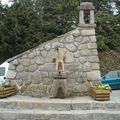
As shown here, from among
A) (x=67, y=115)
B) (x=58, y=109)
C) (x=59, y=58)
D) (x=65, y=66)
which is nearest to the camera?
(x=67, y=115)

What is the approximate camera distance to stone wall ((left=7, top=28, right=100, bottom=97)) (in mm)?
10602

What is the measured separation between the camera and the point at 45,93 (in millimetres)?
10594

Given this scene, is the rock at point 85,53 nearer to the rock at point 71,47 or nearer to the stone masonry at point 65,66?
the stone masonry at point 65,66

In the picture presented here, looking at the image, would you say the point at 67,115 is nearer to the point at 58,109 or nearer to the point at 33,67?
the point at 58,109

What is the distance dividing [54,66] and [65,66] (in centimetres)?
33

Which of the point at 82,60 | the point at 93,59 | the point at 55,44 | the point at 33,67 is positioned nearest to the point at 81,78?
the point at 82,60

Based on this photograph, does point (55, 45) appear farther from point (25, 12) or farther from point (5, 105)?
point (25, 12)

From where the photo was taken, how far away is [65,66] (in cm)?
1059

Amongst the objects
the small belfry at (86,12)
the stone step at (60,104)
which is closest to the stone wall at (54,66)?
the small belfry at (86,12)

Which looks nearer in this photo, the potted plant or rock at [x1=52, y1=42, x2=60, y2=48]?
the potted plant

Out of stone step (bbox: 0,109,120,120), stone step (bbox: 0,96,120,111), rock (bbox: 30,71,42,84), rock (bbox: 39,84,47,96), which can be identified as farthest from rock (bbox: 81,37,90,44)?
stone step (bbox: 0,109,120,120)

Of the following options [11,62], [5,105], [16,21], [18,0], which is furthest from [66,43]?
[18,0]

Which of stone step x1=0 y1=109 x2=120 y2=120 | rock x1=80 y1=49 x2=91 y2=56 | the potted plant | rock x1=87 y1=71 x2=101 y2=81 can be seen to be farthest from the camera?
rock x1=80 y1=49 x2=91 y2=56

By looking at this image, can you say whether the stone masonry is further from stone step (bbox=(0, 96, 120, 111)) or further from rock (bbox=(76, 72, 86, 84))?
stone step (bbox=(0, 96, 120, 111))
